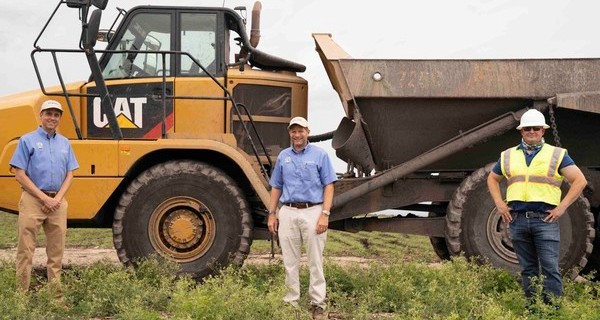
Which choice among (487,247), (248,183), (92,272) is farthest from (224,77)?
(487,247)

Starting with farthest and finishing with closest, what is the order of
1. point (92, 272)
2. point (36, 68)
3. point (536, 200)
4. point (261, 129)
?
point (261, 129)
point (36, 68)
point (92, 272)
point (536, 200)

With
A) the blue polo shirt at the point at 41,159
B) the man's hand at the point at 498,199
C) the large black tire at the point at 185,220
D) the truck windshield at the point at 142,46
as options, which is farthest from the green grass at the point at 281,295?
the truck windshield at the point at 142,46

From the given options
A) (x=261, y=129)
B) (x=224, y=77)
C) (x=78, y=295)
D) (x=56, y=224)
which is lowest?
(x=78, y=295)

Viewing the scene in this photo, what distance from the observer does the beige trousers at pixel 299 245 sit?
20.9ft

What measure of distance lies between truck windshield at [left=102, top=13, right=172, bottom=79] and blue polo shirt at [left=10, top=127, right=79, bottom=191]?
1724 mm

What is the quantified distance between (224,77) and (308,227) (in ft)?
8.78

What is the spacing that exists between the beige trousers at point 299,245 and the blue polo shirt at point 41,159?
207cm

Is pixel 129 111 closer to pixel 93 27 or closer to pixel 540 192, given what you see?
pixel 93 27

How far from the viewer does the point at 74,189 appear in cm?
761

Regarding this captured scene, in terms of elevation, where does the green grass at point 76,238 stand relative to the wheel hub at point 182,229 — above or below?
below

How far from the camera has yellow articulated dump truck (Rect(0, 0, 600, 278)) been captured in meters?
7.71

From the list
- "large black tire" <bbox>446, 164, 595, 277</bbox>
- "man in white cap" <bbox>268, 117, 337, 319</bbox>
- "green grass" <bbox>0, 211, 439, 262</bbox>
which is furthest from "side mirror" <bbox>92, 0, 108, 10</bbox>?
"green grass" <bbox>0, 211, 439, 262</bbox>

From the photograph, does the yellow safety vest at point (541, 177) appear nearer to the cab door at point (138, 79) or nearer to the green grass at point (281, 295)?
the green grass at point (281, 295)

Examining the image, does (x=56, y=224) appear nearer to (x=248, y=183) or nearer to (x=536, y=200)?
(x=248, y=183)
